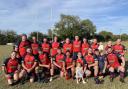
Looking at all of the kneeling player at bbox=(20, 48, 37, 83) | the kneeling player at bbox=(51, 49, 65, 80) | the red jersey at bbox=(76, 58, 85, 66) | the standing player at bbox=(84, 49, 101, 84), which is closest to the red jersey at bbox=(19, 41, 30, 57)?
the kneeling player at bbox=(20, 48, 37, 83)

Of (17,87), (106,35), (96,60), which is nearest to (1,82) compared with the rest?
(17,87)

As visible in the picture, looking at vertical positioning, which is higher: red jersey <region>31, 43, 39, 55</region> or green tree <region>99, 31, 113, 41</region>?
red jersey <region>31, 43, 39, 55</region>

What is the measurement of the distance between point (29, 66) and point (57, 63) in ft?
4.93

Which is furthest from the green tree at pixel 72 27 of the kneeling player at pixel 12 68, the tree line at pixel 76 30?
the kneeling player at pixel 12 68

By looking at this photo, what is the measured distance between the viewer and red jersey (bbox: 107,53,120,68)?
12250 millimetres

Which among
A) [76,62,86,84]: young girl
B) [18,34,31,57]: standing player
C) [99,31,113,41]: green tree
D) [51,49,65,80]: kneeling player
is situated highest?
[18,34,31,57]: standing player

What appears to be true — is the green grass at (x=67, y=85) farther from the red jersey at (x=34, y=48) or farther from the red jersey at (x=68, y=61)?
the red jersey at (x=34, y=48)

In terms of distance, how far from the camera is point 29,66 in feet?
38.9

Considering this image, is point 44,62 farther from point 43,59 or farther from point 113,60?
point 113,60

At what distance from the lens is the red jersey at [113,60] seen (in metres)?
12.2

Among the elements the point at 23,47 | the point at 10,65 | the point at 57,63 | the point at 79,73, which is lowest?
the point at 79,73

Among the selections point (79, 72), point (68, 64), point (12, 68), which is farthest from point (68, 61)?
point (12, 68)

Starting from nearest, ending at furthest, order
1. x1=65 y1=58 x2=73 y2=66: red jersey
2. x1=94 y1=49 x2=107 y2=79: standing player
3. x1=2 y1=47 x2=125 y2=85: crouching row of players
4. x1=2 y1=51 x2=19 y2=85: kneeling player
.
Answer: x1=2 y1=51 x2=19 y2=85: kneeling player → x1=2 y1=47 x2=125 y2=85: crouching row of players → x1=94 y1=49 x2=107 y2=79: standing player → x1=65 y1=58 x2=73 y2=66: red jersey

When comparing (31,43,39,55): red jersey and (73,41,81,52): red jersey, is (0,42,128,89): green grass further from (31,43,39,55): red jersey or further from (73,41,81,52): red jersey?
(73,41,81,52): red jersey
